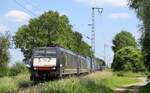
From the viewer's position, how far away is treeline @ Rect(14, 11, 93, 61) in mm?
100938

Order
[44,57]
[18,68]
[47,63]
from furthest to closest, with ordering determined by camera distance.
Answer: [18,68], [44,57], [47,63]

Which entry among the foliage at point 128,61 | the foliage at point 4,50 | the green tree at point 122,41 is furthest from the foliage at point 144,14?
the green tree at point 122,41

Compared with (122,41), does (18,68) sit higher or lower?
lower

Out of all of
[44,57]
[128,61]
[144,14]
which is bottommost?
[44,57]

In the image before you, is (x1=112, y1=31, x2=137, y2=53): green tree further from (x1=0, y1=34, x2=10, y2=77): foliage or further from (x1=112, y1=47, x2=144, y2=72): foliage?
(x1=0, y1=34, x2=10, y2=77): foliage

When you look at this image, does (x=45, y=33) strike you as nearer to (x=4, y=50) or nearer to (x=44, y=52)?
(x=4, y=50)

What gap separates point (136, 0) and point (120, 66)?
3169 inches

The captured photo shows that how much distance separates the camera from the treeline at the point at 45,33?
10094 cm

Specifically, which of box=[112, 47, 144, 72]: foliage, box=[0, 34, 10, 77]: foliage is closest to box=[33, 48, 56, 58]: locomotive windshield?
box=[0, 34, 10, 77]: foliage

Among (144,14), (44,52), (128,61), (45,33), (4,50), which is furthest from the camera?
(128,61)

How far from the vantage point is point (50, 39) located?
100562mm

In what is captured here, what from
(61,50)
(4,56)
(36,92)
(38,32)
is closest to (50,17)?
(38,32)

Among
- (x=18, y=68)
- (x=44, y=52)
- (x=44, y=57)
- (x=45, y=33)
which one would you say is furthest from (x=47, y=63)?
(x=45, y=33)

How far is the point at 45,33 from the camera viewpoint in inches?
4006
